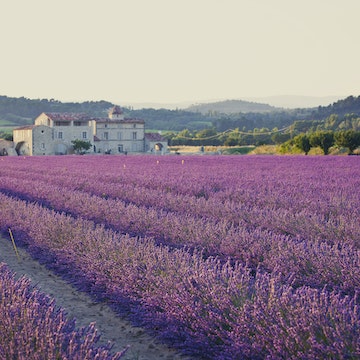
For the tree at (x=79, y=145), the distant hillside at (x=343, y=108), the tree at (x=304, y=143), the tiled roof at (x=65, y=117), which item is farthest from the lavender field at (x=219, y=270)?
the distant hillside at (x=343, y=108)

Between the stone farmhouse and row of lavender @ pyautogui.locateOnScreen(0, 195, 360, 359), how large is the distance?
4254 centimetres

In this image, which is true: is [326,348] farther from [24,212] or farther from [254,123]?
[254,123]

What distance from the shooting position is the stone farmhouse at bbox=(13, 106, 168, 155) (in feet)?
153

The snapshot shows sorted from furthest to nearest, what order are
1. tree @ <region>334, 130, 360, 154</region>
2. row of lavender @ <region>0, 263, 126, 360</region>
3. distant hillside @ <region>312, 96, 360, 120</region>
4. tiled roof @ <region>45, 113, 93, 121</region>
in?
1. distant hillside @ <region>312, 96, 360, 120</region>
2. tiled roof @ <region>45, 113, 93, 121</region>
3. tree @ <region>334, 130, 360, 154</region>
4. row of lavender @ <region>0, 263, 126, 360</region>

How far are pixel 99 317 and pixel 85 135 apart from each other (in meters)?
46.6

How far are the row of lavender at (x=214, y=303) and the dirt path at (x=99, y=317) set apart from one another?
9cm

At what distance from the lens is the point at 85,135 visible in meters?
49.9

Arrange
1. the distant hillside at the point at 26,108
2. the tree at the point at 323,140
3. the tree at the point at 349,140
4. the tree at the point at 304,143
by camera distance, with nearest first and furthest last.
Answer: the tree at the point at 349,140, the tree at the point at 323,140, the tree at the point at 304,143, the distant hillside at the point at 26,108

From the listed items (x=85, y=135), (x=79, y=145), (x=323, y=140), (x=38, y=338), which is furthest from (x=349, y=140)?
(x=38, y=338)

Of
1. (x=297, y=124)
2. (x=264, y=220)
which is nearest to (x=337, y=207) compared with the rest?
(x=264, y=220)

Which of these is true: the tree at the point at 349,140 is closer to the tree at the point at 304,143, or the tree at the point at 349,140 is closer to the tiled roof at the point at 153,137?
the tree at the point at 304,143

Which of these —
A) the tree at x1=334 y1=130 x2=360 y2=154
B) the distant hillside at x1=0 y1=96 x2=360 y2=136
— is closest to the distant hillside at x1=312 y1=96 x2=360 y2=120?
the distant hillside at x1=0 y1=96 x2=360 y2=136

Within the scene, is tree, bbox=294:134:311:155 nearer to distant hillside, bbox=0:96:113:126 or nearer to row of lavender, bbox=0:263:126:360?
row of lavender, bbox=0:263:126:360

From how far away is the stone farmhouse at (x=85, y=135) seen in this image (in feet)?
153
